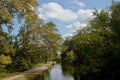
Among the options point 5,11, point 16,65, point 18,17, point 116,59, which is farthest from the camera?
point 16,65

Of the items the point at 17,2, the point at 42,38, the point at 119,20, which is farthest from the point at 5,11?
the point at 42,38

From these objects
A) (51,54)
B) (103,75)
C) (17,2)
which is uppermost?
(17,2)

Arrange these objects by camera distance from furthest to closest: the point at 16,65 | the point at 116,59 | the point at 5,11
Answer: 1. the point at 16,65
2. the point at 5,11
3. the point at 116,59

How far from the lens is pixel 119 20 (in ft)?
104

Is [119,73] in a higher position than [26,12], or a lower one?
lower

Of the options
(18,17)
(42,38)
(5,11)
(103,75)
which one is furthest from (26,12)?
(42,38)

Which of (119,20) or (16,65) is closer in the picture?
(119,20)

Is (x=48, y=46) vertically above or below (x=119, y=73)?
above

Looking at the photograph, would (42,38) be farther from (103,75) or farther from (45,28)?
(103,75)

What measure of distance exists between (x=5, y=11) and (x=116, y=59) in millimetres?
14003

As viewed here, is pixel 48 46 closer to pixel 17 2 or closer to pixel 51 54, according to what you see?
pixel 51 54

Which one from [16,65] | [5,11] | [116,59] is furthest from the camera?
[16,65]

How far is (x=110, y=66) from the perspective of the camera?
33.0 meters

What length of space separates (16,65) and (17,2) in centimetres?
3270
